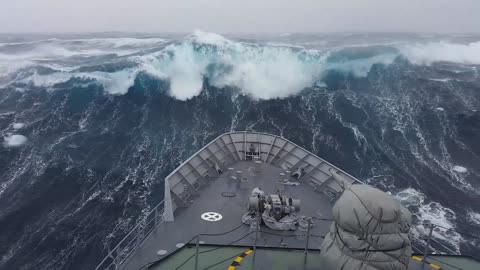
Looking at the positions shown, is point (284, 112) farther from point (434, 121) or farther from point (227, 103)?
point (434, 121)

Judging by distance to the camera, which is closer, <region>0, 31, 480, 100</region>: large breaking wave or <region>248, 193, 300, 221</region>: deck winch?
<region>248, 193, 300, 221</region>: deck winch

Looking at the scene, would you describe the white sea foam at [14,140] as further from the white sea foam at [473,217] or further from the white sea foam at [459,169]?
the white sea foam at [459,169]

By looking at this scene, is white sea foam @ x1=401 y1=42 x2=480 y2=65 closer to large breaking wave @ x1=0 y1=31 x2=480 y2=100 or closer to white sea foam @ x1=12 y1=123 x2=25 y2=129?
large breaking wave @ x1=0 y1=31 x2=480 y2=100

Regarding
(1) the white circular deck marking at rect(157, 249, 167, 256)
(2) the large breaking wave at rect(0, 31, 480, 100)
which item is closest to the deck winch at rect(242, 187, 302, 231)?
(1) the white circular deck marking at rect(157, 249, 167, 256)

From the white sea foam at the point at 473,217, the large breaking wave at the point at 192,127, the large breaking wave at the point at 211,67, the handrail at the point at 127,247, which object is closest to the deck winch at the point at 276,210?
the handrail at the point at 127,247

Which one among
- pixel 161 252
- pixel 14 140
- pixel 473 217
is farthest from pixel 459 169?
pixel 14 140

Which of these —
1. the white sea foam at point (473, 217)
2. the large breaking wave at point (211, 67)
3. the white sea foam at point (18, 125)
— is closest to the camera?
the white sea foam at point (473, 217)
